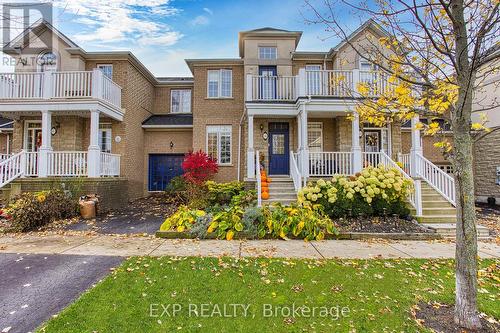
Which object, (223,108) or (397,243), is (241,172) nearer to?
(223,108)

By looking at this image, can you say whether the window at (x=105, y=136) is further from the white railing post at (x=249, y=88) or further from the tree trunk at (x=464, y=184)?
the tree trunk at (x=464, y=184)

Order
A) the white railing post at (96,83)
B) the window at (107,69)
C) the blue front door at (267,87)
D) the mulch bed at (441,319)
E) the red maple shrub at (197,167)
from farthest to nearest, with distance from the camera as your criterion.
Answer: the window at (107,69) < the blue front door at (267,87) < the red maple shrub at (197,167) < the white railing post at (96,83) < the mulch bed at (441,319)

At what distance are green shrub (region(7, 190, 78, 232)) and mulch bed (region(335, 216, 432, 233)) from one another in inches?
343

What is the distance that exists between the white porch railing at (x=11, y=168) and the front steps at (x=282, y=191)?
32.2 feet

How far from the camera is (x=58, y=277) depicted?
4.46 m

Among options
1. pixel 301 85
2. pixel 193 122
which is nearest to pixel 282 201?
pixel 301 85

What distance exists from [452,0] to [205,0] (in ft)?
32.3

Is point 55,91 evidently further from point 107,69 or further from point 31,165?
point 31,165

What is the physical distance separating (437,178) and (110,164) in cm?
1311

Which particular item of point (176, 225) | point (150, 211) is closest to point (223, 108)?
point (150, 211)

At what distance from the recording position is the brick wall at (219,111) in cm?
1444

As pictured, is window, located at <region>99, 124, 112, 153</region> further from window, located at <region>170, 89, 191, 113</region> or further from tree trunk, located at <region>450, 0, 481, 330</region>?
tree trunk, located at <region>450, 0, 481, 330</region>

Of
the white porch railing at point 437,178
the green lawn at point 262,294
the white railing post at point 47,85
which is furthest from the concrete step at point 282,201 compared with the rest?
the white railing post at point 47,85

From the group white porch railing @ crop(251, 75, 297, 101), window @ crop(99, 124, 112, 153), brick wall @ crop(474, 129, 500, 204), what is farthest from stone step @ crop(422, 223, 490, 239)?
window @ crop(99, 124, 112, 153)
